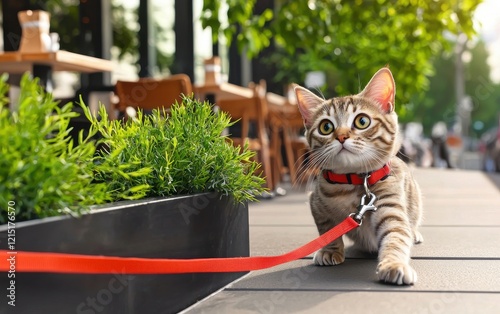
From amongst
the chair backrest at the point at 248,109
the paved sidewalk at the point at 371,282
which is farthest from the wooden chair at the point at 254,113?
the paved sidewalk at the point at 371,282

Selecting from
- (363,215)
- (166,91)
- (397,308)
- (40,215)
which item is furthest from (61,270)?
(166,91)

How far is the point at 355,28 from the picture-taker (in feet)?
19.7

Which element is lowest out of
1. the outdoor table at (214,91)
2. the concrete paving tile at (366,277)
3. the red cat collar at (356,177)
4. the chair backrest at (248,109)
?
the concrete paving tile at (366,277)

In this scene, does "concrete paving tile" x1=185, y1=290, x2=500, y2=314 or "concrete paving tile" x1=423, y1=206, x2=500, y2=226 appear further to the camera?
"concrete paving tile" x1=423, y1=206, x2=500, y2=226

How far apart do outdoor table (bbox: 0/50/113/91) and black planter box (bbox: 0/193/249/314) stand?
2.98m

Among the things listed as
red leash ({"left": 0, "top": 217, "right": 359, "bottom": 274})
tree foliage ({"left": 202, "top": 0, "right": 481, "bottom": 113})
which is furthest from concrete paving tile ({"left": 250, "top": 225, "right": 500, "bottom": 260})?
tree foliage ({"left": 202, "top": 0, "right": 481, "bottom": 113})

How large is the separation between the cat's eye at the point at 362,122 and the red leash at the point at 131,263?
1.23 ft

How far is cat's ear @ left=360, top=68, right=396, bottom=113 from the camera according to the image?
269cm

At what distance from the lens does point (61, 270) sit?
5.10 feet

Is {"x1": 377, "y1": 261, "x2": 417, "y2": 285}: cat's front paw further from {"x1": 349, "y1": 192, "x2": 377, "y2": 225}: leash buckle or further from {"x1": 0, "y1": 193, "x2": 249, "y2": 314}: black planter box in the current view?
{"x1": 0, "y1": 193, "x2": 249, "y2": 314}: black planter box

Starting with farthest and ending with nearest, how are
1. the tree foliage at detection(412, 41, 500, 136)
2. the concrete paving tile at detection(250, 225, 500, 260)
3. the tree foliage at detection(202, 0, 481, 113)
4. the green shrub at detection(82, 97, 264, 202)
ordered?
the tree foliage at detection(412, 41, 500, 136), the tree foliage at detection(202, 0, 481, 113), the concrete paving tile at detection(250, 225, 500, 260), the green shrub at detection(82, 97, 264, 202)

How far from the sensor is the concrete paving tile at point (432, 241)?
2.99 metres

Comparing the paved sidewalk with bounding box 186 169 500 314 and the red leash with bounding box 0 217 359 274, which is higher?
the red leash with bounding box 0 217 359 274

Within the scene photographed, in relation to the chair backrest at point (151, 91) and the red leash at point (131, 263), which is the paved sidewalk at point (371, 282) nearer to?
the red leash at point (131, 263)
